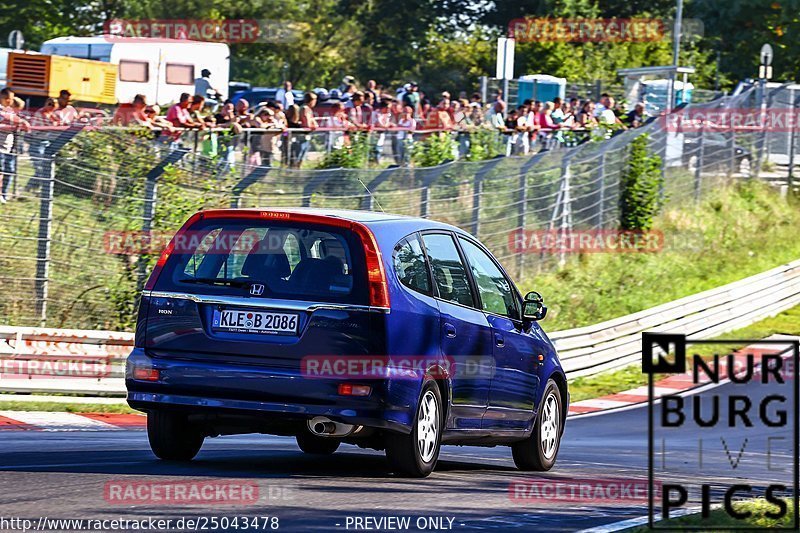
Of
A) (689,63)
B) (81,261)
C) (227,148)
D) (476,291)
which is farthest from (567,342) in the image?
(689,63)

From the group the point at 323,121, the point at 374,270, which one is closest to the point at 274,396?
the point at 374,270

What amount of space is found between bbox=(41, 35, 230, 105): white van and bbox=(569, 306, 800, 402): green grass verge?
62.4 ft

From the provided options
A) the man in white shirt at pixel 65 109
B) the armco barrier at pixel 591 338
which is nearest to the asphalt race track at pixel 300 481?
the armco barrier at pixel 591 338

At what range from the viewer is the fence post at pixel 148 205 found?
58.2 ft

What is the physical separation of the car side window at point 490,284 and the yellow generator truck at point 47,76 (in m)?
23.8

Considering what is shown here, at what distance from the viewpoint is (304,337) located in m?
8.77

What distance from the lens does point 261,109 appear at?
77.7ft

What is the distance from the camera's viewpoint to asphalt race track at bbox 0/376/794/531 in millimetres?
7422

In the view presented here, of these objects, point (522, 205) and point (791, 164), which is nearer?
point (522, 205)

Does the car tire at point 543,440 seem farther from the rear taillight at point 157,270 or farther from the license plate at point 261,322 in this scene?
the rear taillight at point 157,270

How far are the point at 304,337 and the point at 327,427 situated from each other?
57 cm

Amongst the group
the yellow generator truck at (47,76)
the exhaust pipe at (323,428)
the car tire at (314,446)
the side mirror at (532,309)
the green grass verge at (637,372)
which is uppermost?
the yellow generator truck at (47,76)

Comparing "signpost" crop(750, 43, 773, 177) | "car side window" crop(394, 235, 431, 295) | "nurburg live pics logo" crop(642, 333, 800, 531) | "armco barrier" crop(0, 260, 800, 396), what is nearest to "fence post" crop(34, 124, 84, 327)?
"armco barrier" crop(0, 260, 800, 396)

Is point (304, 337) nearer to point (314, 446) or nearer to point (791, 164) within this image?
point (314, 446)
